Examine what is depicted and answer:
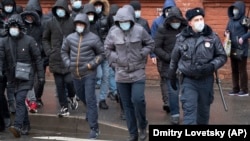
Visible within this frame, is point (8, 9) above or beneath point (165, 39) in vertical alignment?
above

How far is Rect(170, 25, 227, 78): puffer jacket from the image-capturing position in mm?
7473

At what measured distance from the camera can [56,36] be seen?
31.9 feet

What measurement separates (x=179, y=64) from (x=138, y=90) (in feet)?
2.50

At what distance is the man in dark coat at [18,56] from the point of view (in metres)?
9.09

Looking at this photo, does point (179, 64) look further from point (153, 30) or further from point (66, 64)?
point (153, 30)

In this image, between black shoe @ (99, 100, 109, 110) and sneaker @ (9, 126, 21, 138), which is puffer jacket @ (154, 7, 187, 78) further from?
sneaker @ (9, 126, 21, 138)

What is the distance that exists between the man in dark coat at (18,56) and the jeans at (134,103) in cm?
159

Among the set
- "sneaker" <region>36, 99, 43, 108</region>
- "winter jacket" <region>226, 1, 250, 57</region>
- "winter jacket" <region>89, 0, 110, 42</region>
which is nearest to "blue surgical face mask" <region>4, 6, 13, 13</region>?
"winter jacket" <region>89, 0, 110, 42</region>

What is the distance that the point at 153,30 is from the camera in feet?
33.2

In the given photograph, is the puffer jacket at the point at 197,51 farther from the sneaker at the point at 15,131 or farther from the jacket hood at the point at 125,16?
the sneaker at the point at 15,131

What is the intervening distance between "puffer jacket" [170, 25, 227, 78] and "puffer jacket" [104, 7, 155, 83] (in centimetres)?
70

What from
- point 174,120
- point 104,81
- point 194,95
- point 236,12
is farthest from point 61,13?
point 236,12

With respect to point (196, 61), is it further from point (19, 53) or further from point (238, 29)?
point (238, 29)

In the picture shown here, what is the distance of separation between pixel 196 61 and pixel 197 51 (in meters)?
0.12
